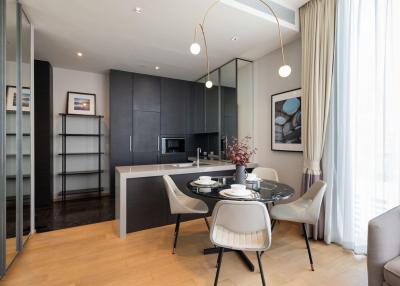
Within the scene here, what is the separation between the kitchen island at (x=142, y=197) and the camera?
2713 millimetres

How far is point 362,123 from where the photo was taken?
2.20 metres

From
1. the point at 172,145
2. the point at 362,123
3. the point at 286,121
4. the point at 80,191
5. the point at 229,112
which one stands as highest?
the point at 229,112

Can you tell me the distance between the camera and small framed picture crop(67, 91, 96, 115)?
14.7 ft

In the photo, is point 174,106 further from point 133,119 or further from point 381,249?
point 381,249

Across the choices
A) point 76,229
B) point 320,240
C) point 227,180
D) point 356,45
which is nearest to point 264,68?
point 356,45

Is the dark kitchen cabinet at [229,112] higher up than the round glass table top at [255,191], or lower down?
higher up

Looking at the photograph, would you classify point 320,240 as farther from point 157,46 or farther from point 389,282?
point 157,46

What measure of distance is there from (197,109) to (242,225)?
397cm

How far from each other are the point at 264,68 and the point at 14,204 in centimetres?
400

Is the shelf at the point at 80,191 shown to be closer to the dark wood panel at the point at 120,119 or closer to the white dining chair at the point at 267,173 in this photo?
the dark wood panel at the point at 120,119

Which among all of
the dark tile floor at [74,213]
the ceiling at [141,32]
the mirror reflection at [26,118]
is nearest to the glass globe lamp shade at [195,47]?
the ceiling at [141,32]

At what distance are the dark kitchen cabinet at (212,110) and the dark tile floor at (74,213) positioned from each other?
8.51 ft

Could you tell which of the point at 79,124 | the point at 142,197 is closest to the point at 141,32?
the point at 142,197

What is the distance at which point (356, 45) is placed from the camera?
2.24m
